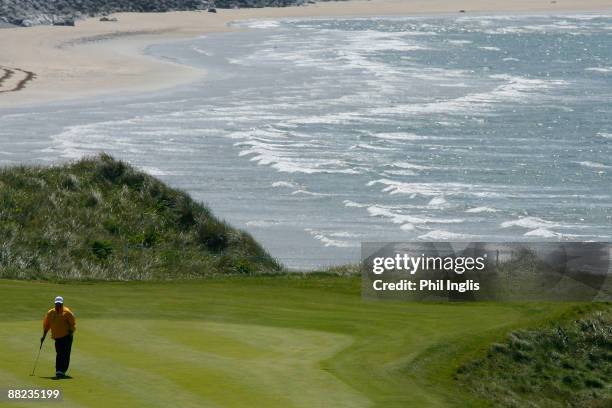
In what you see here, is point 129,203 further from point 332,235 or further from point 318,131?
point 318,131

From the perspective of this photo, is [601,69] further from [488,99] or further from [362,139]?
[362,139]

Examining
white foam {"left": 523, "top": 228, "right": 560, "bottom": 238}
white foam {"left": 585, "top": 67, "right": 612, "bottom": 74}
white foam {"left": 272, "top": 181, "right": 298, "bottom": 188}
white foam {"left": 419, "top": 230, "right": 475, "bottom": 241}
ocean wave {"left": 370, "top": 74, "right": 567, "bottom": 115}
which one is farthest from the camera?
white foam {"left": 585, "top": 67, "right": 612, "bottom": 74}

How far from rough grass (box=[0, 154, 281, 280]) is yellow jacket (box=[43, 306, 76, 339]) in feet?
29.3

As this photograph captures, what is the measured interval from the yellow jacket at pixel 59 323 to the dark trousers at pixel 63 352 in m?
0.06

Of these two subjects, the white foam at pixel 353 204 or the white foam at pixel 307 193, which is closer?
the white foam at pixel 353 204

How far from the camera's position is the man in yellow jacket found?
47.7 ft

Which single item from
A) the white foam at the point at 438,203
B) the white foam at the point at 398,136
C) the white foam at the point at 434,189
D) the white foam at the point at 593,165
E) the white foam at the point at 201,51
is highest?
the white foam at the point at 438,203

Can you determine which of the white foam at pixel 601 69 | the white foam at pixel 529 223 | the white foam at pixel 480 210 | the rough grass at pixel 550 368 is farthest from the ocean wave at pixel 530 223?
the white foam at pixel 601 69

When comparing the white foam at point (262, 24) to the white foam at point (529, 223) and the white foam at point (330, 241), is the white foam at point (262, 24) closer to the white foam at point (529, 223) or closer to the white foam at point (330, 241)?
the white foam at point (529, 223)

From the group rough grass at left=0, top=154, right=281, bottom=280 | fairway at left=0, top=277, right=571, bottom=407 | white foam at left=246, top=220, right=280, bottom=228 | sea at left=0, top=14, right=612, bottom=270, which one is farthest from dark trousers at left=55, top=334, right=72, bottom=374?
white foam at left=246, top=220, right=280, bottom=228

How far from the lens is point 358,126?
2181 inches

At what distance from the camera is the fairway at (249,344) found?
14453 mm

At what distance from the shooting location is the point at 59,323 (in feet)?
48.1

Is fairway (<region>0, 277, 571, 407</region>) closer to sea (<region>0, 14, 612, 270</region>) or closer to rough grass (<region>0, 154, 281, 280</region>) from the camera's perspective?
rough grass (<region>0, 154, 281, 280</region>)
